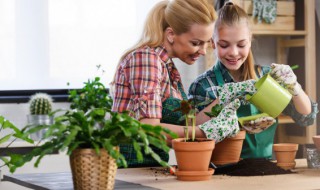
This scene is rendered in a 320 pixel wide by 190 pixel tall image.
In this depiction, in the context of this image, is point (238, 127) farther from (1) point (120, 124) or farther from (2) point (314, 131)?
(2) point (314, 131)

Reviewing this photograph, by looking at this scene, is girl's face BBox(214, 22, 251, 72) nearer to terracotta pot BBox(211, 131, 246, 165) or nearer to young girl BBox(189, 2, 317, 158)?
young girl BBox(189, 2, 317, 158)

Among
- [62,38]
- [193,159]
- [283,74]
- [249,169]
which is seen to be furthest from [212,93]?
[62,38]

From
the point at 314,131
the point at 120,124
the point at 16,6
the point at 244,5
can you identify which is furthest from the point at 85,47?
the point at 120,124

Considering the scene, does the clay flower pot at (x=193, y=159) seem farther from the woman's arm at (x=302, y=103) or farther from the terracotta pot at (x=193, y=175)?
the woman's arm at (x=302, y=103)

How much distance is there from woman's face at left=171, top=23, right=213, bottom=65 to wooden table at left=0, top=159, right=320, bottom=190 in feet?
1.77

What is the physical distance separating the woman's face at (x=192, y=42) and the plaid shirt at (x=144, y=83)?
6 centimetres

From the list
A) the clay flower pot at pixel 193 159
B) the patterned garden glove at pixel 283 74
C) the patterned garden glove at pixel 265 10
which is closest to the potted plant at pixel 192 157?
the clay flower pot at pixel 193 159

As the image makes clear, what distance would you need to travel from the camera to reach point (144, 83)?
2.65 meters

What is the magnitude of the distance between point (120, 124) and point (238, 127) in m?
0.66

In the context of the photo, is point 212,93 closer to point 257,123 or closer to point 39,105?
point 257,123

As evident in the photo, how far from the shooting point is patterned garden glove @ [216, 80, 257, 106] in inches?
100

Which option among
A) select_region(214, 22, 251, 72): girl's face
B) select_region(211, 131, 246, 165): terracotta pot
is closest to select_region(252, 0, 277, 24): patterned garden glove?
select_region(214, 22, 251, 72): girl's face

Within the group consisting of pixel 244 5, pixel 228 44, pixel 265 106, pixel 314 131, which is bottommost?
pixel 314 131

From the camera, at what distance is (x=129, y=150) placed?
2734 millimetres
